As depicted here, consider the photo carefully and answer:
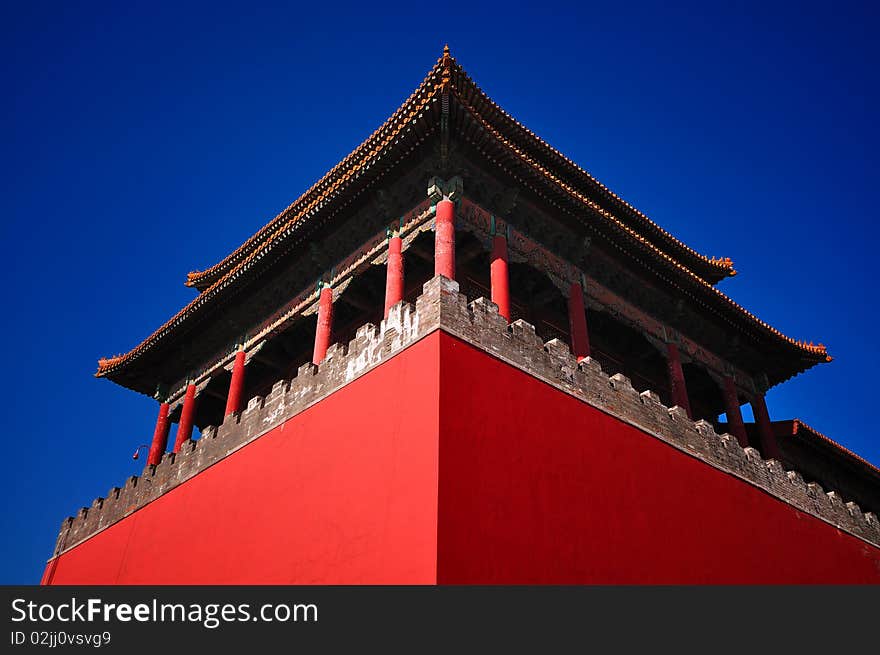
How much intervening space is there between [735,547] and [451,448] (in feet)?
17.0

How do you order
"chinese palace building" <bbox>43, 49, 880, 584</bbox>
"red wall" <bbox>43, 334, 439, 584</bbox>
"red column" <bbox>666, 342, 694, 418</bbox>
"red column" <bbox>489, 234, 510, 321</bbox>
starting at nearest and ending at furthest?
"red wall" <bbox>43, 334, 439, 584</bbox> → "chinese palace building" <bbox>43, 49, 880, 584</bbox> → "red column" <bbox>489, 234, 510, 321</bbox> → "red column" <bbox>666, 342, 694, 418</bbox>

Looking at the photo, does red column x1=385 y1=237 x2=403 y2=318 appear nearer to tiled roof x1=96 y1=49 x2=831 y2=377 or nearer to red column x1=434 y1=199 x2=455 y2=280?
red column x1=434 y1=199 x2=455 y2=280

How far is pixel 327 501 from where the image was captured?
8016 millimetres

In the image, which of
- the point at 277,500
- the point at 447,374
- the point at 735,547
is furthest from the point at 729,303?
the point at 277,500

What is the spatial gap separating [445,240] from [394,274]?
111cm

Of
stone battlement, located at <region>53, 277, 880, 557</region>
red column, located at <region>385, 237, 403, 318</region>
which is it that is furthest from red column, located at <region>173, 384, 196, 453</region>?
red column, located at <region>385, 237, 403, 318</region>

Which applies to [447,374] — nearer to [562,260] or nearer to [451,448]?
[451,448]

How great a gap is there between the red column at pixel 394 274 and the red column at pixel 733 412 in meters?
7.29

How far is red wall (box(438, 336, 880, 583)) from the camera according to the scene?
23.0 feet

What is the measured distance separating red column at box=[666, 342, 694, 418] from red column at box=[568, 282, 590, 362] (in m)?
2.14

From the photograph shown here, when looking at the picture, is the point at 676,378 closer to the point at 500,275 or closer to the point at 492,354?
the point at 500,275

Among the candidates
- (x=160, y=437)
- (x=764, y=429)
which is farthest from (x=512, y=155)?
(x=160, y=437)

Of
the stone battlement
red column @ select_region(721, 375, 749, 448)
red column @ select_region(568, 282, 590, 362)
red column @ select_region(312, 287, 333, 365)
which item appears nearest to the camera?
the stone battlement

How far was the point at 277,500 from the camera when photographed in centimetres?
888
